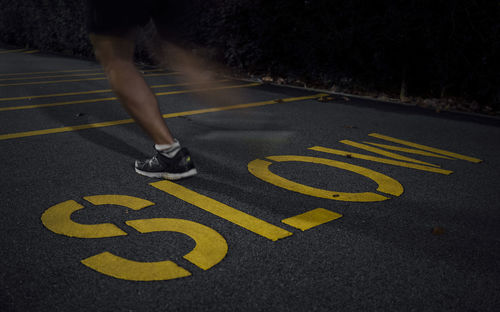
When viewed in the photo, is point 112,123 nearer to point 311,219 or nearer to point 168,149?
point 168,149

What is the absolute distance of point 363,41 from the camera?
21.7 feet

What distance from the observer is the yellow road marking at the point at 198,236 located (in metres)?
2.05

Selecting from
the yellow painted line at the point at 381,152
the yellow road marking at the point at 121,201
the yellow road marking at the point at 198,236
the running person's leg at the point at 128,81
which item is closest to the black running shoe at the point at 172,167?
the running person's leg at the point at 128,81

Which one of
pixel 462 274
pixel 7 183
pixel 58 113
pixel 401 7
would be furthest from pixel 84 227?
pixel 401 7

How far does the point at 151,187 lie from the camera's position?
9.68ft

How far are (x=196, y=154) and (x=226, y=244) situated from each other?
163 cm

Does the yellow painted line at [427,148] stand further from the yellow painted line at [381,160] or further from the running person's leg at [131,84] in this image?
the running person's leg at [131,84]

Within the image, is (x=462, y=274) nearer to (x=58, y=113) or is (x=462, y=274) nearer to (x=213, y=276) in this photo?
(x=213, y=276)

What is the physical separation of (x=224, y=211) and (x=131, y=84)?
3.40ft

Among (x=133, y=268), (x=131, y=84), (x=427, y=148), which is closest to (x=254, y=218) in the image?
(x=133, y=268)

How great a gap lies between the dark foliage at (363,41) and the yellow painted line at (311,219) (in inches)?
146

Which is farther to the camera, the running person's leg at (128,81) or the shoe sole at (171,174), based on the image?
the shoe sole at (171,174)

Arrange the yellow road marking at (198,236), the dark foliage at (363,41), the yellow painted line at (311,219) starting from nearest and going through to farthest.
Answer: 1. the yellow road marking at (198,236)
2. the yellow painted line at (311,219)
3. the dark foliage at (363,41)

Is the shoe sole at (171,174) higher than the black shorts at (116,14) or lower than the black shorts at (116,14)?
lower
